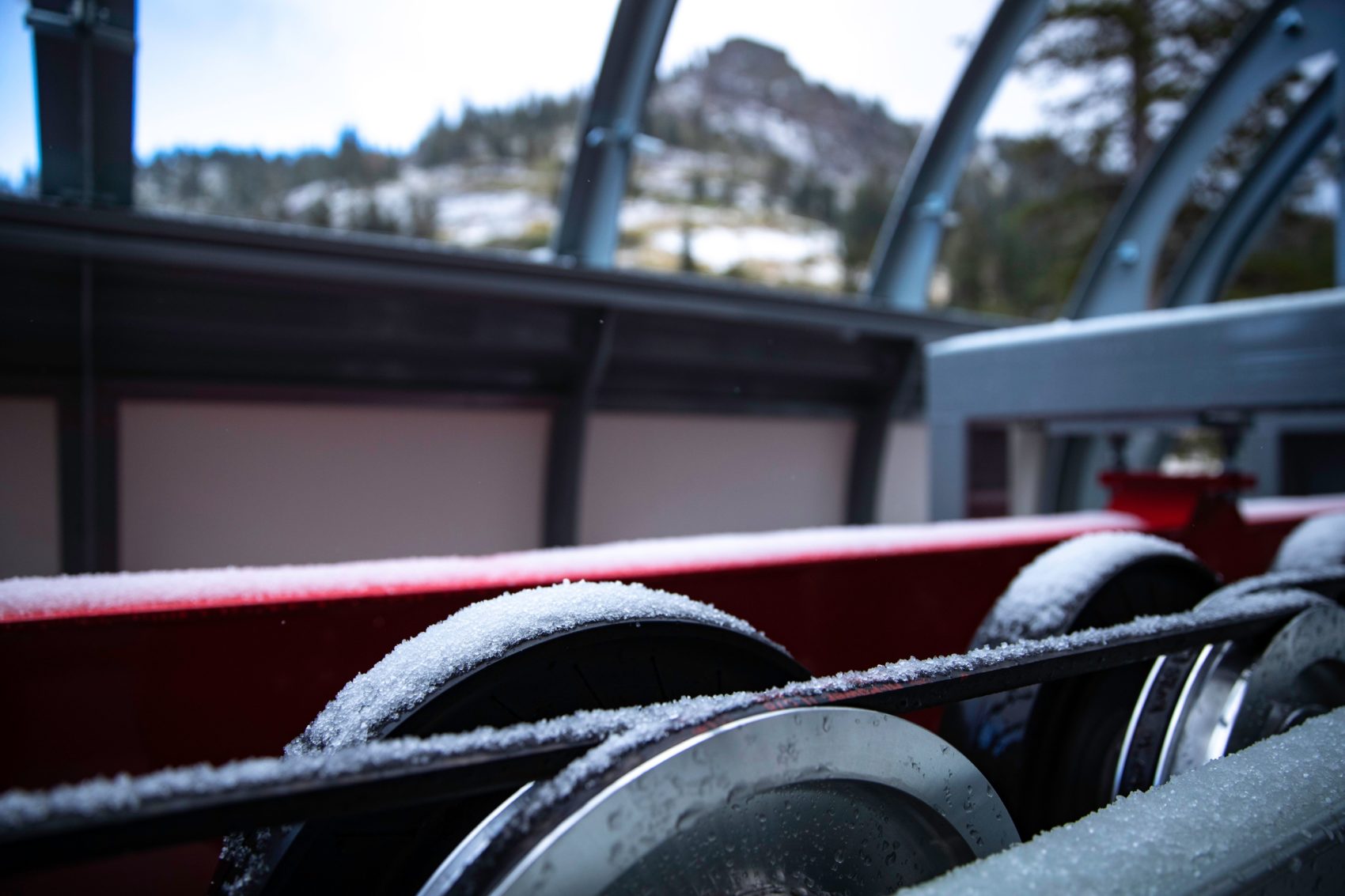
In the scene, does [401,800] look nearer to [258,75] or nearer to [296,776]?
[296,776]

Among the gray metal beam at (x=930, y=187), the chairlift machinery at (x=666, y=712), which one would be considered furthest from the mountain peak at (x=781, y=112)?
the chairlift machinery at (x=666, y=712)

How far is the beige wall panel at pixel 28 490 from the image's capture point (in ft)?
9.71

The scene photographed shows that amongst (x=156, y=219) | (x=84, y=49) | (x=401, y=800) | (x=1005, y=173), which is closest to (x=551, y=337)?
(x=156, y=219)

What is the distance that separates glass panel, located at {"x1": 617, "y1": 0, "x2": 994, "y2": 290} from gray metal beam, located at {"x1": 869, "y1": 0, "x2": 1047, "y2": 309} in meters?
0.13

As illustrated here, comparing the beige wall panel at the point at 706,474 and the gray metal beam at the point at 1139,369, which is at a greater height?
the gray metal beam at the point at 1139,369

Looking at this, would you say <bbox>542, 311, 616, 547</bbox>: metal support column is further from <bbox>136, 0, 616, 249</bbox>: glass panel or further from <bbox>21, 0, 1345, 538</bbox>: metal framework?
<bbox>136, 0, 616, 249</bbox>: glass panel

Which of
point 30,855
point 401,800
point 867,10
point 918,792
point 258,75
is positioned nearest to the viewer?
point 30,855

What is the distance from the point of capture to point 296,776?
55 cm

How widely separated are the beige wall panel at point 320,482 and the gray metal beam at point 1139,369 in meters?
2.13

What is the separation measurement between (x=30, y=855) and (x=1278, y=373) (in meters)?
2.48

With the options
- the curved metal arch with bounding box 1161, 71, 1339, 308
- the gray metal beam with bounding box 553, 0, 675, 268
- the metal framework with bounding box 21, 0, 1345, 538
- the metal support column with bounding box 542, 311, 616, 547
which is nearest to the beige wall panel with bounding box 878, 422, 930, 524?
the metal framework with bounding box 21, 0, 1345, 538

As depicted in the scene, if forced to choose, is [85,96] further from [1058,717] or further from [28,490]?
[1058,717]

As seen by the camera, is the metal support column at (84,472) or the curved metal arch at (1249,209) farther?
the curved metal arch at (1249,209)

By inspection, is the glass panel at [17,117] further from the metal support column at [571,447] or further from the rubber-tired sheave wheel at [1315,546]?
the rubber-tired sheave wheel at [1315,546]
